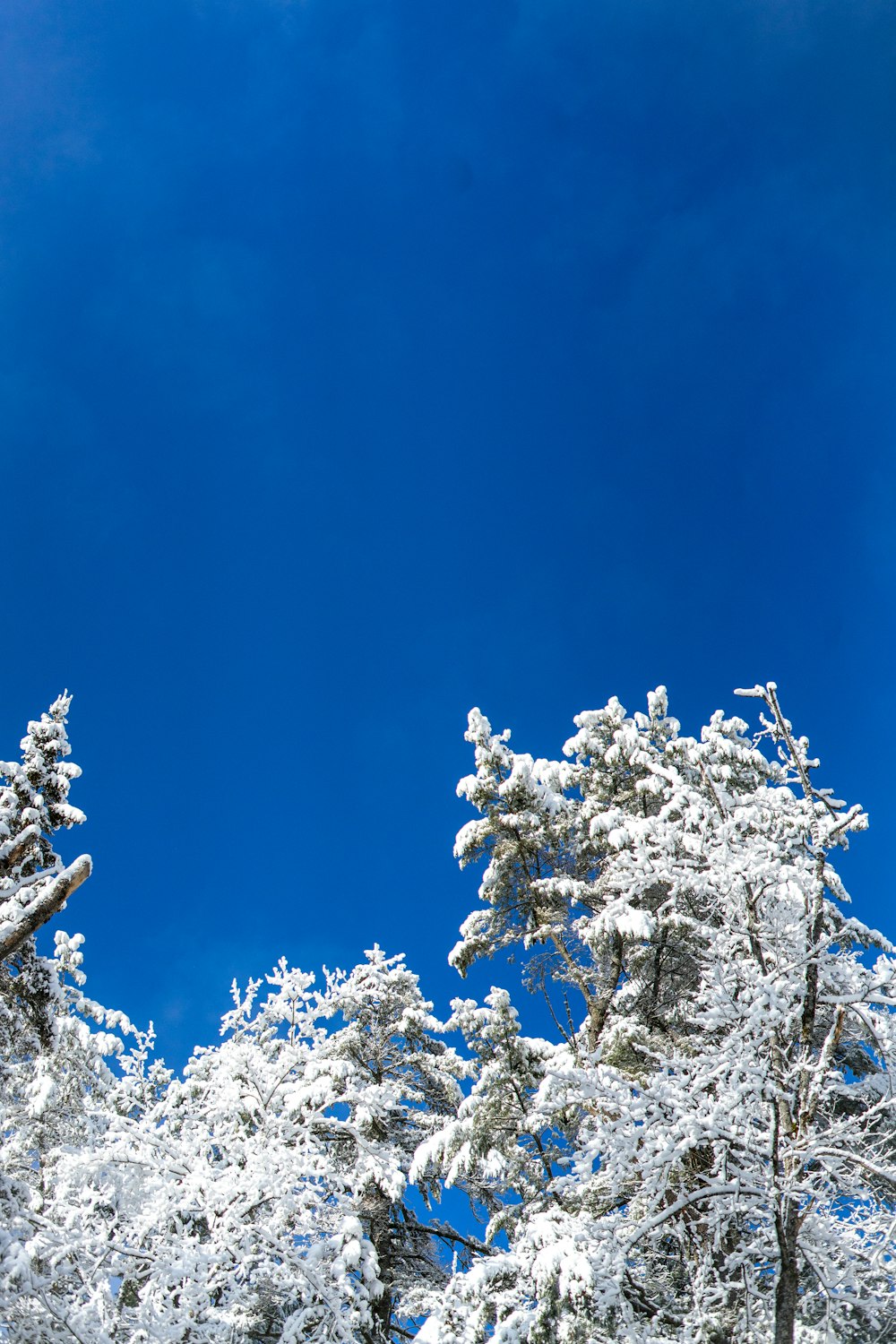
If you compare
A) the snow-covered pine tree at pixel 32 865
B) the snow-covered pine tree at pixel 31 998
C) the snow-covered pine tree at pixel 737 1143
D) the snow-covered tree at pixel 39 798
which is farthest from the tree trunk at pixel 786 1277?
the snow-covered tree at pixel 39 798

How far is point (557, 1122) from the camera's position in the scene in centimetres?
1332

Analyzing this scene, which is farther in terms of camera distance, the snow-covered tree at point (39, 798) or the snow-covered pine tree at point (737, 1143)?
the snow-covered tree at point (39, 798)

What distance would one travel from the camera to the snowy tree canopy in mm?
8016

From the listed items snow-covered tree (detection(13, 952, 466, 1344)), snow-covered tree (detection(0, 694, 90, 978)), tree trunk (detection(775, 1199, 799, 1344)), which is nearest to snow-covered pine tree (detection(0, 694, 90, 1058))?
snow-covered tree (detection(0, 694, 90, 978))

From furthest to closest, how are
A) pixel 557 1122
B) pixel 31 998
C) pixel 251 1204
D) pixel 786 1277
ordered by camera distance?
pixel 557 1122, pixel 31 998, pixel 251 1204, pixel 786 1277

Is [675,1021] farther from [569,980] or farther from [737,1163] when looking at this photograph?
[737,1163]

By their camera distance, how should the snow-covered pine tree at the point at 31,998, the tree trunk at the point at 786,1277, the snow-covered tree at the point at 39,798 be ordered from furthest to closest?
the snow-covered tree at the point at 39,798 < the snow-covered pine tree at the point at 31,998 < the tree trunk at the point at 786,1277

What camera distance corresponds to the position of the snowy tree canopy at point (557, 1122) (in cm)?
802

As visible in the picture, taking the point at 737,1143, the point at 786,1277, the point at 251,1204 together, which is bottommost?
the point at 251,1204

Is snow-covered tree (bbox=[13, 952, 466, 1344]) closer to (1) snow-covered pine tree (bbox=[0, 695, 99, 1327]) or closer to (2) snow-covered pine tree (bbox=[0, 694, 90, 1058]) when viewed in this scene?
(1) snow-covered pine tree (bbox=[0, 695, 99, 1327])

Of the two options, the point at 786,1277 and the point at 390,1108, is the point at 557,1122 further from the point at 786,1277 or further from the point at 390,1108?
the point at 786,1277

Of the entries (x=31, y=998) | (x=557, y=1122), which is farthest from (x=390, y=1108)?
(x=31, y=998)

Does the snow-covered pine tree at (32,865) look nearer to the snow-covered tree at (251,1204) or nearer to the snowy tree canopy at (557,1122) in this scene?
the snowy tree canopy at (557,1122)

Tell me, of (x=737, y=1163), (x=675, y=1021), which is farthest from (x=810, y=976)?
(x=675, y=1021)
